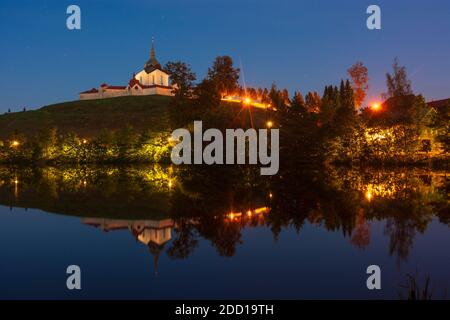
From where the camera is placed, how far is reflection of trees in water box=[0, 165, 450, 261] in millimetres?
15508

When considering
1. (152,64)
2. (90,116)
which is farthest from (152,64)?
(90,116)

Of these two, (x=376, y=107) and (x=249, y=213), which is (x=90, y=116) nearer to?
(x=376, y=107)

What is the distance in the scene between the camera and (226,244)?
46.3 feet

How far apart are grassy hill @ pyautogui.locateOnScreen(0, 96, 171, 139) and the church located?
8937 mm

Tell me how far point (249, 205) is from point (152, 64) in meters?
145

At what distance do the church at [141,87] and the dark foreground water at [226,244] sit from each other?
114669 mm

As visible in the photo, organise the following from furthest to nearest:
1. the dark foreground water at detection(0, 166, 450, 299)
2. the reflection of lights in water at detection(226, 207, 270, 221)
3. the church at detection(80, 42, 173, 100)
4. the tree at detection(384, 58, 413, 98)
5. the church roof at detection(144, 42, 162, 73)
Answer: the church roof at detection(144, 42, 162, 73) < the church at detection(80, 42, 173, 100) < the tree at detection(384, 58, 413, 98) < the reflection of lights in water at detection(226, 207, 270, 221) < the dark foreground water at detection(0, 166, 450, 299)

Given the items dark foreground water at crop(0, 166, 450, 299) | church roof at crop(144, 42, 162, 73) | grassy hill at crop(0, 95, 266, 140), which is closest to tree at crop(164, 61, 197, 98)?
grassy hill at crop(0, 95, 266, 140)

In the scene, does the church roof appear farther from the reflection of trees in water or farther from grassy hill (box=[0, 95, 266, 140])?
the reflection of trees in water

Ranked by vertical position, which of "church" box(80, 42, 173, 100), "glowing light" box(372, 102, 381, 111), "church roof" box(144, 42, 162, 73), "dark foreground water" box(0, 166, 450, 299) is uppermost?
"church roof" box(144, 42, 162, 73)

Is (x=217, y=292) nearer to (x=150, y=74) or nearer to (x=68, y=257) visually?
(x=68, y=257)

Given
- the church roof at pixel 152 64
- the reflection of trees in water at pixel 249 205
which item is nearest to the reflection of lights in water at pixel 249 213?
the reflection of trees in water at pixel 249 205

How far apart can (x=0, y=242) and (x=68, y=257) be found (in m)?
3.69
